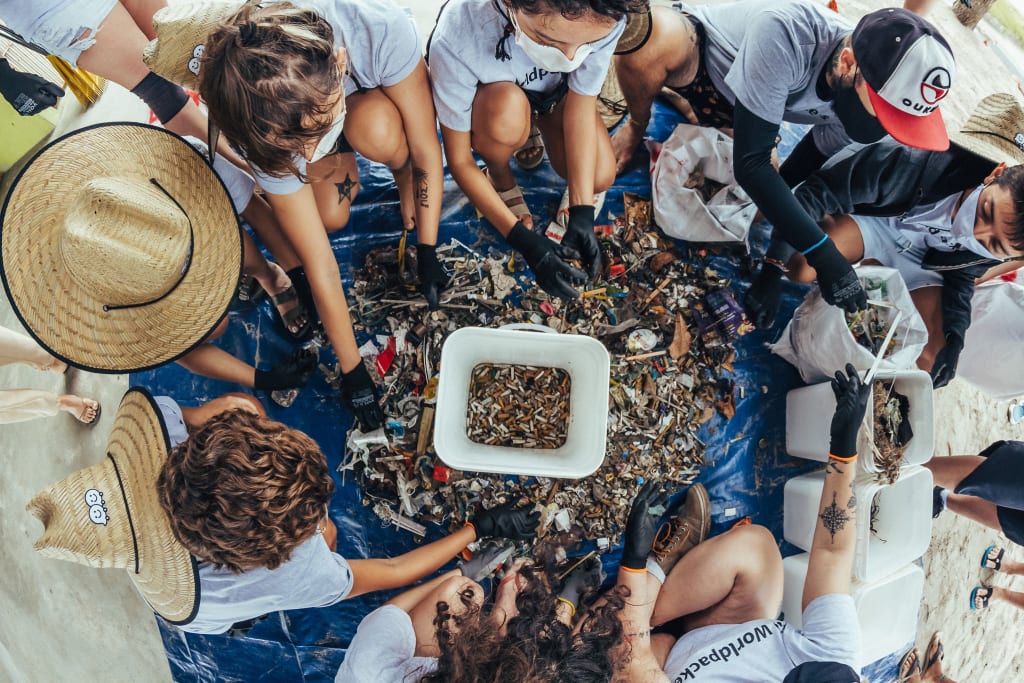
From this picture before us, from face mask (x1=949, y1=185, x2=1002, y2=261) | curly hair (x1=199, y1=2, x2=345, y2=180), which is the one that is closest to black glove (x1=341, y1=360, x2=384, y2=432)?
curly hair (x1=199, y1=2, x2=345, y2=180)

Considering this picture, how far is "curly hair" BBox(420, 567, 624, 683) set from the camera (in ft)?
4.59

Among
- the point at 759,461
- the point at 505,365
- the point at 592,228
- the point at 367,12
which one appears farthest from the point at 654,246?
the point at 367,12

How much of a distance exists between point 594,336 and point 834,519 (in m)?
0.98

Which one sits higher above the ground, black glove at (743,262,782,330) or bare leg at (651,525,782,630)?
black glove at (743,262,782,330)

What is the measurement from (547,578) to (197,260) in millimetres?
1454

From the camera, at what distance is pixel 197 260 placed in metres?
1.61

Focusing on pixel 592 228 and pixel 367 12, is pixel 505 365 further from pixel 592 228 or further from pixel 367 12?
pixel 367 12

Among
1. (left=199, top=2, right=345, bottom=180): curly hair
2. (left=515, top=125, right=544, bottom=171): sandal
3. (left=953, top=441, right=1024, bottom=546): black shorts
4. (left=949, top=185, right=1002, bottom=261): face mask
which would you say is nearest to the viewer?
(left=199, top=2, right=345, bottom=180): curly hair

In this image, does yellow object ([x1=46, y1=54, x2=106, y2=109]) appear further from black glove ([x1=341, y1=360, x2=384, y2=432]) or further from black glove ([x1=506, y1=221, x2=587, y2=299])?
black glove ([x1=506, y1=221, x2=587, y2=299])

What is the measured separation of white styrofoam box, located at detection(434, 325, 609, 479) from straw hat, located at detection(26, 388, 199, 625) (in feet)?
2.45

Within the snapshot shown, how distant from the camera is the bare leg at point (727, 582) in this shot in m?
1.93

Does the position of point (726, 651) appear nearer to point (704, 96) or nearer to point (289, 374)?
point (289, 374)

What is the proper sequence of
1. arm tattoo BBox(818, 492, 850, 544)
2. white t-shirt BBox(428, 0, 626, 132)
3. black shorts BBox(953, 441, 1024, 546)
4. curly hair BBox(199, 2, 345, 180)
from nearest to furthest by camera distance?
1. curly hair BBox(199, 2, 345, 180)
2. white t-shirt BBox(428, 0, 626, 132)
3. arm tattoo BBox(818, 492, 850, 544)
4. black shorts BBox(953, 441, 1024, 546)

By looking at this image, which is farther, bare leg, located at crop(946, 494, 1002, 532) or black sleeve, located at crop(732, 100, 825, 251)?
bare leg, located at crop(946, 494, 1002, 532)
